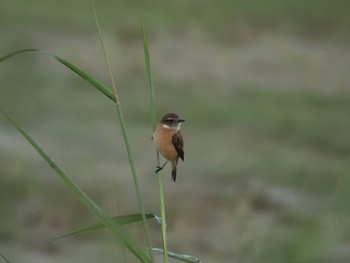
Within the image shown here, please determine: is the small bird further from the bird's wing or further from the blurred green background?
the blurred green background

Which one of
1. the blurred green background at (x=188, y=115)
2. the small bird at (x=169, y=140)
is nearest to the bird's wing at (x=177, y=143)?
the small bird at (x=169, y=140)

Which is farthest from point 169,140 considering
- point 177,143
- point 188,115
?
point 188,115

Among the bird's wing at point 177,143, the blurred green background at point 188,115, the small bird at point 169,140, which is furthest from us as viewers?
the blurred green background at point 188,115

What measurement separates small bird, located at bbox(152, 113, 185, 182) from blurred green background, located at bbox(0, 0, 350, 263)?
1.55 metres

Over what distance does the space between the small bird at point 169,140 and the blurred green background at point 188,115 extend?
1.55 m

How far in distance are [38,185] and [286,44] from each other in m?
2.95

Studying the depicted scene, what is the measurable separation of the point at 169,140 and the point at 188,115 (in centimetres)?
457

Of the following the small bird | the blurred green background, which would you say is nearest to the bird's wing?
the small bird

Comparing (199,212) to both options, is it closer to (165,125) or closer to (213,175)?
(213,175)

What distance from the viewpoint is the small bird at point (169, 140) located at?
Result: 218 cm

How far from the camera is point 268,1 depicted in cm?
880

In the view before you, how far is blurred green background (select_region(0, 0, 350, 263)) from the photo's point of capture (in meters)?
5.32

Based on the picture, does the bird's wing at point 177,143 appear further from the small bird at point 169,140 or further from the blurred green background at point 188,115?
the blurred green background at point 188,115

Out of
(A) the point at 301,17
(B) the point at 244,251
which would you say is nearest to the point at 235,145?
(A) the point at 301,17
